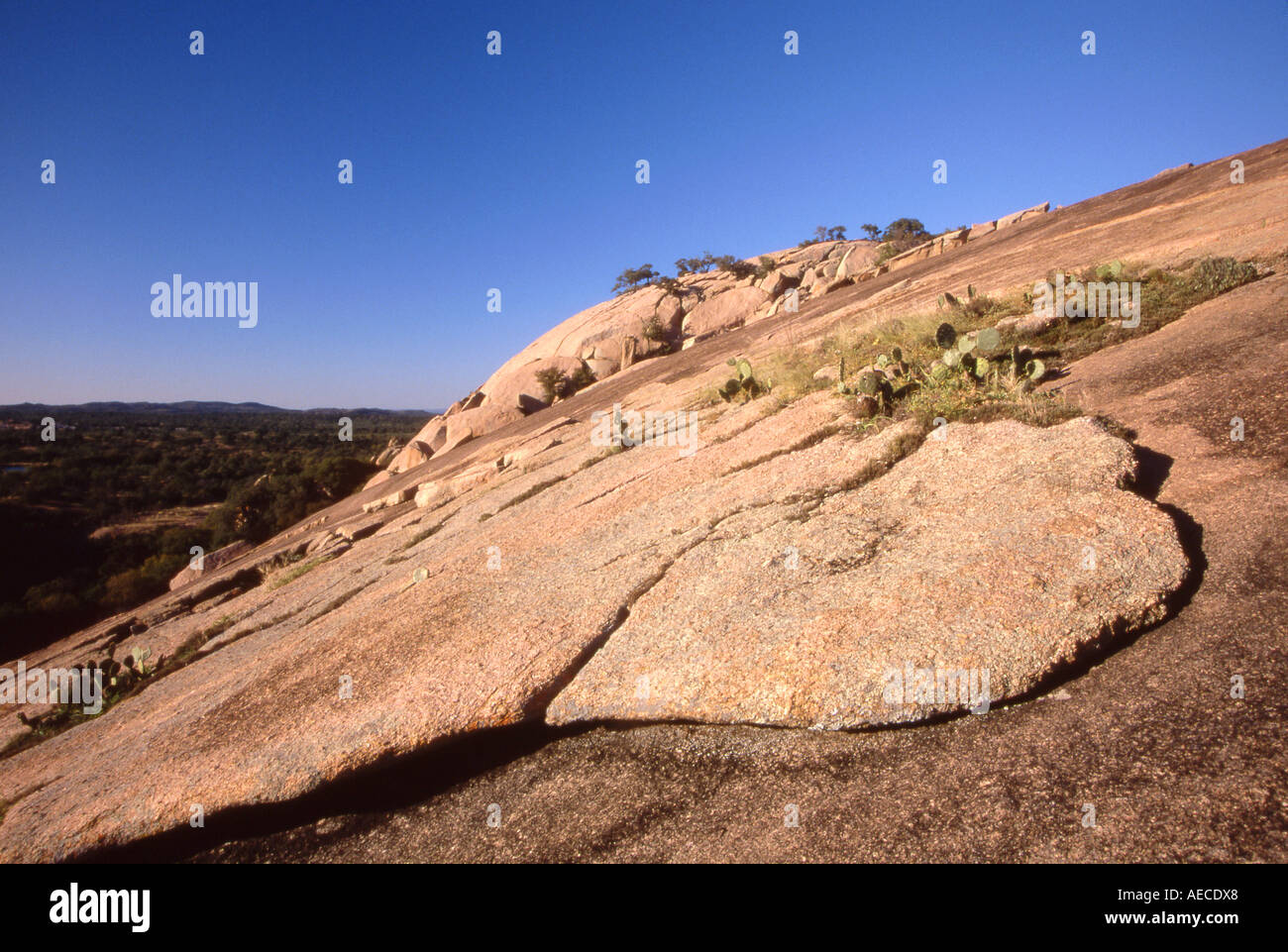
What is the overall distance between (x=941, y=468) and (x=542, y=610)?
3207 mm

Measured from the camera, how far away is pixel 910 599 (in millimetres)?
3482

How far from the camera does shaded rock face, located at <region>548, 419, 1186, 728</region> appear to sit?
3082 mm

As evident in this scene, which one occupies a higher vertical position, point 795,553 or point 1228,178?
point 1228,178

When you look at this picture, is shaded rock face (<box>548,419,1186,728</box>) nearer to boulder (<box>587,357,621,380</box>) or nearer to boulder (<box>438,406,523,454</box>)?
boulder (<box>438,406,523,454</box>)

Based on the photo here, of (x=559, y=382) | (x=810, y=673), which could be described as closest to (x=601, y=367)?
(x=559, y=382)

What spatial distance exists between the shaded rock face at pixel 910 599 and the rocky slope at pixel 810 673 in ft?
0.06

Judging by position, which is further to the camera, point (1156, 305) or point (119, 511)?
point (119, 511)

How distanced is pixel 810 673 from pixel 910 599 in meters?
0.74

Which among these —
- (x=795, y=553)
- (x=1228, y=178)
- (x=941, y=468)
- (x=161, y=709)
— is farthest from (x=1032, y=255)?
(x=161, y=709)

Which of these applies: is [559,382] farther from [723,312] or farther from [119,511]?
[119,511]

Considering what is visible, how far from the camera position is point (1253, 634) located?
2.91 meters

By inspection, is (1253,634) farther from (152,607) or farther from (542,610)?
(152,607)

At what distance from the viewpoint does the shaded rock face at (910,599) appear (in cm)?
308

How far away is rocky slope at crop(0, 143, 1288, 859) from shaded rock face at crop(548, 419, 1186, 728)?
0.02 m
